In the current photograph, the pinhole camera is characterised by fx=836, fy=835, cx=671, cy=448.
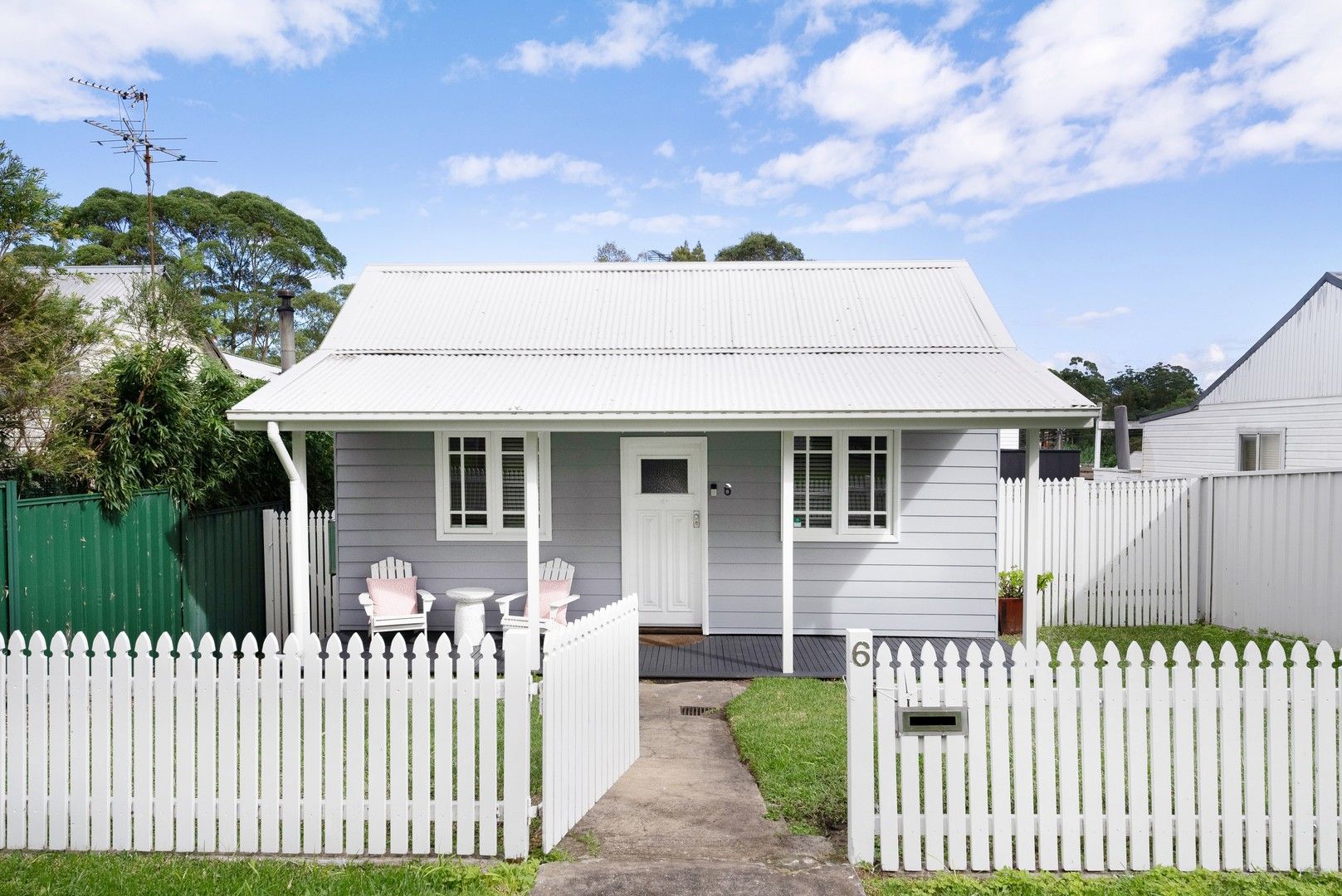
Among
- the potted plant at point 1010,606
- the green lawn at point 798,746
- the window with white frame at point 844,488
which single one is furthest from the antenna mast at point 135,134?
the potted plant at point 1010,606

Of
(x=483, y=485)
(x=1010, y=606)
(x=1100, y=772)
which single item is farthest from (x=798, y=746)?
(x=1010, y=606)

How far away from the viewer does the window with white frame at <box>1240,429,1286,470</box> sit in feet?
53.9

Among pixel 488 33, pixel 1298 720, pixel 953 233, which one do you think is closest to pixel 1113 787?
pixel 1298 720

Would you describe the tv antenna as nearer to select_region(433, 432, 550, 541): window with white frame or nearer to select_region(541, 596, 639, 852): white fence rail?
select_region(433, 432, 550, 541): window with white frame

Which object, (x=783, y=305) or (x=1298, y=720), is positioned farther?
(x=783, y=305)

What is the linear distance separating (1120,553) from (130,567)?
38.7 ft

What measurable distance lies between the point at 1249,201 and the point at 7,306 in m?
20.7

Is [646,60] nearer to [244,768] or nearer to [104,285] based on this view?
[104,285]

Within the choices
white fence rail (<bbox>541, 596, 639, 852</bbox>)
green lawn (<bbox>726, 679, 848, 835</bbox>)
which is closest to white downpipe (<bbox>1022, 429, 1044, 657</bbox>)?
green lawn (<bbox>726, 679, 848, 835</bbox>)

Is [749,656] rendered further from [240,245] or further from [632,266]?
[240,245]

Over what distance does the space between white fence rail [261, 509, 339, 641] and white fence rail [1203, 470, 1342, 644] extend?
37.4ft

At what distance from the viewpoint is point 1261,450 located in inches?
669

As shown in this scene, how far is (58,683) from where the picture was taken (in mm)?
4207

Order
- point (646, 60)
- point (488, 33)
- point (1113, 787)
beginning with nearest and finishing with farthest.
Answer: point (1113, 787) < point (488, 33) < point (646, 60)
